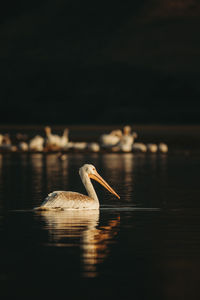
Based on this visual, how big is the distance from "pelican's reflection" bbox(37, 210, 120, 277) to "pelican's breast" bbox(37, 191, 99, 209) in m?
0.12

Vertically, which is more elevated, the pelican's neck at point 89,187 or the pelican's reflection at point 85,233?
the pelican's neck at point 89,187

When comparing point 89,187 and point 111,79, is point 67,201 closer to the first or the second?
point 89,187

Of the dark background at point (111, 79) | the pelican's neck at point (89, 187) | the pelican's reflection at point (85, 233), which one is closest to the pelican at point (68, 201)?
the pelican's neck at point (89, 187)

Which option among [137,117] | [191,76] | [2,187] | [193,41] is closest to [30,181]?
[2,187]

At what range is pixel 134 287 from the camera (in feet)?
38.1

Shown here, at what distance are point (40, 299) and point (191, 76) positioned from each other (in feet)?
534

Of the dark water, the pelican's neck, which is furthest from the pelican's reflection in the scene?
the pelican's neck

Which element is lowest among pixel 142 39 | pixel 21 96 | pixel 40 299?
pixel 40 299

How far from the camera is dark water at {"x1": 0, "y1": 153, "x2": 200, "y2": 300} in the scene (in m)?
11.7

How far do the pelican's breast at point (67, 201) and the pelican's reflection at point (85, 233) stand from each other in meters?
0.12

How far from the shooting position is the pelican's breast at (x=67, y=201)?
18.4m

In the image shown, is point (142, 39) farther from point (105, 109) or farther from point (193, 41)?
point (105, 109)

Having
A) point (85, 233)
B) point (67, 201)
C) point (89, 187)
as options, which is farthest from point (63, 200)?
point (85, 233)

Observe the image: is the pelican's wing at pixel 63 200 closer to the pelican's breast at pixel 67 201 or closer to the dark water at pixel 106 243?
the pelican's breast at pixel 67 201
